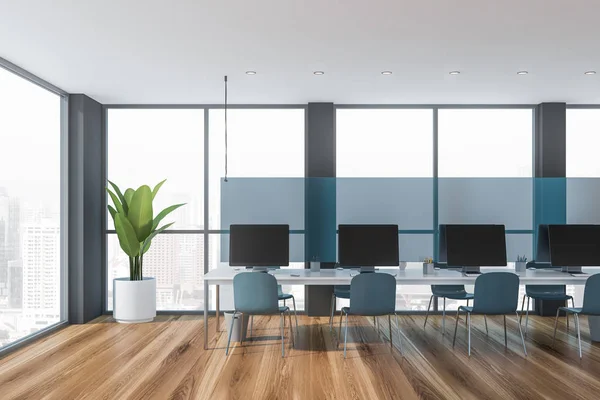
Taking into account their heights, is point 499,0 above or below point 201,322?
above

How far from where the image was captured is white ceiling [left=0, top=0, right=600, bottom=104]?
11.7 ft

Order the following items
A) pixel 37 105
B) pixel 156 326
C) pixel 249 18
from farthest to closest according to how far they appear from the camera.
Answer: pixel 156 326 < pixel 37 105 < pixel 249 18

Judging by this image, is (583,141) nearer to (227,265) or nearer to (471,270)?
(471,270)

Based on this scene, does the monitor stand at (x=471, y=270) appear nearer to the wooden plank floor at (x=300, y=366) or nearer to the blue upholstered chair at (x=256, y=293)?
the wooden plank floor at (x=300, y=366)

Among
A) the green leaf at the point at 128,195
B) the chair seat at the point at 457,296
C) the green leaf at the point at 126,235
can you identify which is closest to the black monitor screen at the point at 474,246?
the chair seat at the point at 457,296

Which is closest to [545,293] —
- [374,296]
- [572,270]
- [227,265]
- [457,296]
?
[572,270]

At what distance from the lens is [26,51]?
443 centimetres

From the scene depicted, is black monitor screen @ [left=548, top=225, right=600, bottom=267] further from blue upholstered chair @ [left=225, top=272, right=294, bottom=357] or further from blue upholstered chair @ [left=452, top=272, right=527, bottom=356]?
blue upholstered chair @ [left=225, top=272, right=294, bottom=357]

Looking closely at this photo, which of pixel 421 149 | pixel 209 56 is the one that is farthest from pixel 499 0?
pixel 421 149

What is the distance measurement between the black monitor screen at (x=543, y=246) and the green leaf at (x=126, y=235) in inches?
171

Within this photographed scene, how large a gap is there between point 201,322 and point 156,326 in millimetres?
508

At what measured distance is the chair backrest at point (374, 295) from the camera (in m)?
4.65

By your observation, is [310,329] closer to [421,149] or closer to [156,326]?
[156,326]

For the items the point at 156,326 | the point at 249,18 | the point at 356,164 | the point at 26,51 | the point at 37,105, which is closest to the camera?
the point at 249,18
